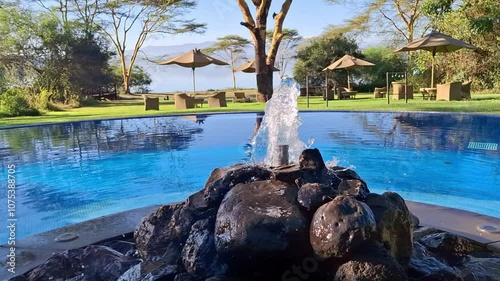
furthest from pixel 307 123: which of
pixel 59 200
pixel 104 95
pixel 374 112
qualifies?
pixel 104 95

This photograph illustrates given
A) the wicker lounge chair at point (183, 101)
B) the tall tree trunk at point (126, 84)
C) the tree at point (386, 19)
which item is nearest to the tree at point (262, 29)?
the wicker lounge chair at point (183, 101)

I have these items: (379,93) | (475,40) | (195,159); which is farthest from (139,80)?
(195,159)

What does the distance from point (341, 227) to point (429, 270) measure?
0.89 metres

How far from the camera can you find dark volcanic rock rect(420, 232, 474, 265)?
10.2 feet

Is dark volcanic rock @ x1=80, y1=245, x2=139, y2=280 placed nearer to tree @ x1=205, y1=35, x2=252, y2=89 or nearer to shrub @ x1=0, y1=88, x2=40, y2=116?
shrub @ x1=0, y1=88, x2=40, y2=116

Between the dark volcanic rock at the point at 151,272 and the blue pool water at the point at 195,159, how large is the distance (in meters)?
1.62

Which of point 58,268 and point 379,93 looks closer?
point 58,268

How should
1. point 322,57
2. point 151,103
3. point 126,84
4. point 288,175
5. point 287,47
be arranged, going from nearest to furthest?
1. point 288,175
2. point 151,103
3. point 322,57
4. point 126,84
5. point 287,47

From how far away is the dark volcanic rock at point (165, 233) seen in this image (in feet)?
9.80

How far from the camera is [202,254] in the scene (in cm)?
269

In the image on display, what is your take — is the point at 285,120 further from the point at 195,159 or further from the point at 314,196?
the point at 195,159

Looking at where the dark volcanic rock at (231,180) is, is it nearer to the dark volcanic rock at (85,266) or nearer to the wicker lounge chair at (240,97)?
the dark volcanic rock at (85,266)

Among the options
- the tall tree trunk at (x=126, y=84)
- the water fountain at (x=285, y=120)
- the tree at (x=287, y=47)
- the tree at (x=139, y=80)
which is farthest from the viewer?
the tree at (x=287, y=47)

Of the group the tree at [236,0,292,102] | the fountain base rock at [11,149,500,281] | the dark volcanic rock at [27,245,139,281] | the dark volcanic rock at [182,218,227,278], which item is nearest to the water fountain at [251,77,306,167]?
the fountain base rock at [11,149,500,281]
